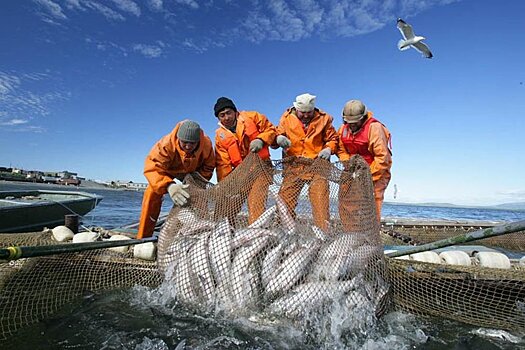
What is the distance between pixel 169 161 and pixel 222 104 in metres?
1.40

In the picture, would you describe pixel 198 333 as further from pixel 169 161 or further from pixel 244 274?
pixel 169 161

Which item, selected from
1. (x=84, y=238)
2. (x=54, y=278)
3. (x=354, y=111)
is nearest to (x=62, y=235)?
(x=84, y=238)

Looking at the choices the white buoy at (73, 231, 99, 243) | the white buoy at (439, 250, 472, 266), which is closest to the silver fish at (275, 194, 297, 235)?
the white buoy at (439, 250, 472, 266)

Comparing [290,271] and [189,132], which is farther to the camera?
[189,132]

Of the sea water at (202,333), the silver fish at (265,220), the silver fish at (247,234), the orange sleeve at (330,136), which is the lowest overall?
the sea water at (202,333)

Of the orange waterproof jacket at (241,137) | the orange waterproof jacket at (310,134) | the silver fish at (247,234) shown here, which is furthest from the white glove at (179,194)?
the orange waterproof jacket at (310,134)

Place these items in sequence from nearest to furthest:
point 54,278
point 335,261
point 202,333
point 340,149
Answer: point 202,333
point 335,261
point 54,278
point 340,149

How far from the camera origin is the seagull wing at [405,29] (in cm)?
885

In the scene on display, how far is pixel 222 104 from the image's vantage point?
581cm

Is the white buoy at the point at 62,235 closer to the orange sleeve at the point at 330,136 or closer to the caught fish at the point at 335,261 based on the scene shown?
the caught fish at the point at 335,261

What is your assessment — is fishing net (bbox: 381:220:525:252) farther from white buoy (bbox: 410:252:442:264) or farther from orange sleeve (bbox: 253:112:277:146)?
orange sleeve (bbox: 253:112:277:146)

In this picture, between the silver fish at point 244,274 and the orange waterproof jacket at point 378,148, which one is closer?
the silver fish at point 244,274

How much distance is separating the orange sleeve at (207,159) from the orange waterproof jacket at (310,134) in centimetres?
126

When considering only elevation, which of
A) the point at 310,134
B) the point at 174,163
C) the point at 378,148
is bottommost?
the point at 174,163
